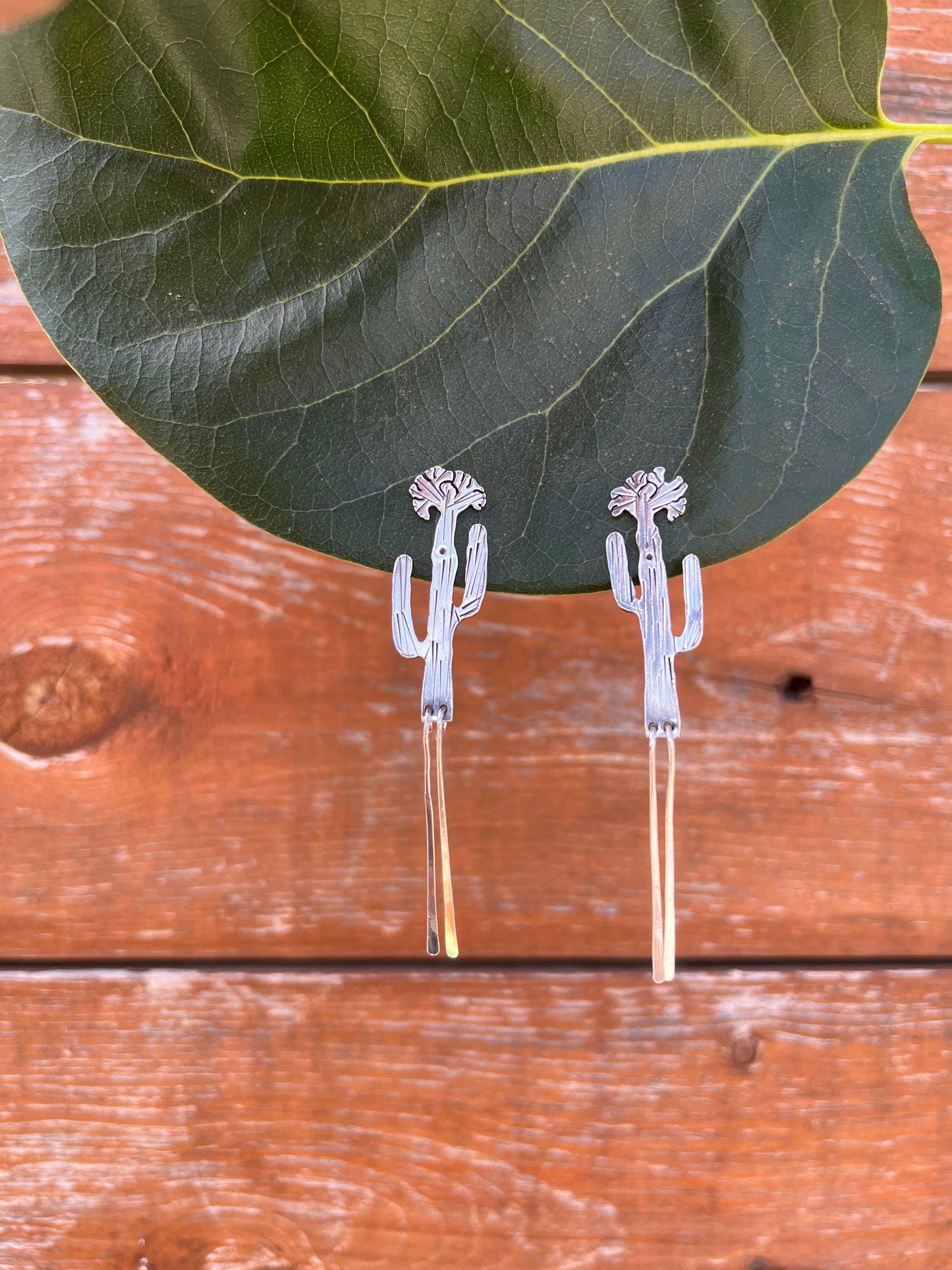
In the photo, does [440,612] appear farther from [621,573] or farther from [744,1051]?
[744,1051]

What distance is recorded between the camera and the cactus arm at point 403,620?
0.72 feet

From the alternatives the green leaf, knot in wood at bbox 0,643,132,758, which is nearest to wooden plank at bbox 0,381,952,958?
knot in wood at bbox 0,643,132,758

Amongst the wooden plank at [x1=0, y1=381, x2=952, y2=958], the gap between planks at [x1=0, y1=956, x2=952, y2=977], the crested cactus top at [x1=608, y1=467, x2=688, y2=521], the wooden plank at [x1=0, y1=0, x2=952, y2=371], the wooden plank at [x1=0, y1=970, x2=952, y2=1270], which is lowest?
the wooden plank at [x1=0, y1=970, x2=952, y2=1270]

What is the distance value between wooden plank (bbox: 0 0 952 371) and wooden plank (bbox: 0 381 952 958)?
0.12ft

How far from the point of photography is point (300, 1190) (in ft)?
1.07

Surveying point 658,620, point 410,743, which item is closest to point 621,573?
point 658,620

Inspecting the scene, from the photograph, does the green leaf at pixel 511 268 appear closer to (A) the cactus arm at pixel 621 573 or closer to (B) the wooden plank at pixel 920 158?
(A) the cactus arm at pixel 621 573

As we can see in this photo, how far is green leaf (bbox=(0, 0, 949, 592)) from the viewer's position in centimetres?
22

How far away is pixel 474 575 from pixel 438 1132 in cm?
22

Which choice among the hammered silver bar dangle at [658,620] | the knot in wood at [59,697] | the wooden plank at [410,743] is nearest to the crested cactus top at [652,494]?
the hammered silver bar dangle at [658,620]

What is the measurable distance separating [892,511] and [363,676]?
214mm

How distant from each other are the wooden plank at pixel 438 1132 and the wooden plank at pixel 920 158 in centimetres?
25

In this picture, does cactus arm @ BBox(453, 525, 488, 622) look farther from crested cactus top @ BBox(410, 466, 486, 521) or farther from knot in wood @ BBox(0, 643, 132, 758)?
knot in wood @ BBox(0, 643, 132, 758)

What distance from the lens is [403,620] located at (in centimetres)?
22
